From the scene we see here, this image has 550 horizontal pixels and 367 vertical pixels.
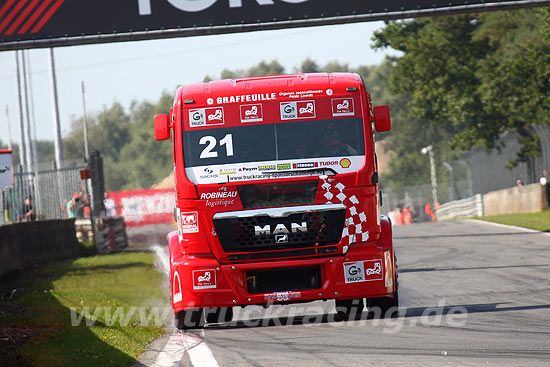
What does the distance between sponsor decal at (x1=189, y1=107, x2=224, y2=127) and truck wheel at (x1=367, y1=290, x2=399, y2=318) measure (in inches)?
111

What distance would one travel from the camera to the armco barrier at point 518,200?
35.2m

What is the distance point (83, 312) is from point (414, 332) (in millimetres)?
5975

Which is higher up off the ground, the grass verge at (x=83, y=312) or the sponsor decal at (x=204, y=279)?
the sponsor decal at (x=204, y=279)

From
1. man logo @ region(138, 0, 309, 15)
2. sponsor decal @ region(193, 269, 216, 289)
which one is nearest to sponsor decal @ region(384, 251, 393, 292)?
sponsor decal @ region(193, 269, 216, 289)

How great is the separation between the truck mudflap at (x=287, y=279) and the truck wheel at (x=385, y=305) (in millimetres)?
721

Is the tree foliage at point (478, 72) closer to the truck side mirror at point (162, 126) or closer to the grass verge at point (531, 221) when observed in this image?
the grass verge at point (531, 221)

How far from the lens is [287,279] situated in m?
10.7

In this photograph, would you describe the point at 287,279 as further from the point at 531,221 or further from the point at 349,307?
the point at 531,221

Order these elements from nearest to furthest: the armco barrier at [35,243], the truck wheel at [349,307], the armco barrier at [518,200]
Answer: the truck wheel at [349,307] < the armco barrier at [35,243] < the armco barrier at [518,200]

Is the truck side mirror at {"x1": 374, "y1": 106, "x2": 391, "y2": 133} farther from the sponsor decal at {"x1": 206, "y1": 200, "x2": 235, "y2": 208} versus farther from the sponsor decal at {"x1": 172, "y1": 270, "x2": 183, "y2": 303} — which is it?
the sponsor decal at {"x1": 172, "y1": 270, "x2": 183, "y2": 303}

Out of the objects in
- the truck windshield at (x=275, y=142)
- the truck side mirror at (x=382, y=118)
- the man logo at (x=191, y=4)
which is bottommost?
the truck windshield at (x=275, y=142)

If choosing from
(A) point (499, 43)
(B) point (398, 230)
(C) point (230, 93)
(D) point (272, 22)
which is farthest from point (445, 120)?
(C) point (230, 93)

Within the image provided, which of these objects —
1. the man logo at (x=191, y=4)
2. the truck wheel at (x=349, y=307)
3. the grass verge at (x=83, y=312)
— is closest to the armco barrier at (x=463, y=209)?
Answer: the grass verge at (x=83, y=312)

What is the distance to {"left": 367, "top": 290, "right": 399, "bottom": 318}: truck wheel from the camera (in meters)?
11.5
